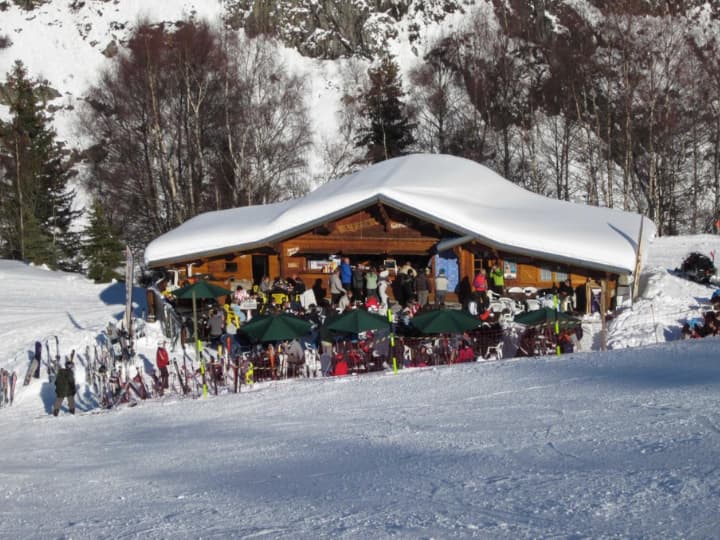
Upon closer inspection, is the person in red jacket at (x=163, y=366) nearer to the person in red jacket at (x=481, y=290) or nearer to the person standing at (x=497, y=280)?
the person in red jacket at (x=481, y=290)

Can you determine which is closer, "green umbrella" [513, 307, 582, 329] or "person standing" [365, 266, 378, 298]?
"green umbrella" [513, 307, 582, 329]

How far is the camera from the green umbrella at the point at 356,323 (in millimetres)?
16875

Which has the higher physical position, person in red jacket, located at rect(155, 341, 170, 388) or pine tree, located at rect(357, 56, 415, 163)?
pine tree, located at rect(357, 56, 415, 163)

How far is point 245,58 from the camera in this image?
42188 millimetres

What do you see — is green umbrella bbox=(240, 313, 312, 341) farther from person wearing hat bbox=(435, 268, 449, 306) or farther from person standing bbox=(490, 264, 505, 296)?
person standing bbox=(490, 264, 505, 296)

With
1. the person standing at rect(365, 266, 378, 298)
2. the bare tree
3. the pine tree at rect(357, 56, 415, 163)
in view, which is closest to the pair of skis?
the person standing at rect(365, 266, 378, 298)

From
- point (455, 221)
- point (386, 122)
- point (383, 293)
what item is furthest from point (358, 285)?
point (386, 122)

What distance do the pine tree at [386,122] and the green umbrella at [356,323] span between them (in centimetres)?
2920


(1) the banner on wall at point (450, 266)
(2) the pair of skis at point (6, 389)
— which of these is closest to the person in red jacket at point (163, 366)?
(2) the pair of skis at point (6, 389)

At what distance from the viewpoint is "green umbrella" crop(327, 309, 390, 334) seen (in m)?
16.9

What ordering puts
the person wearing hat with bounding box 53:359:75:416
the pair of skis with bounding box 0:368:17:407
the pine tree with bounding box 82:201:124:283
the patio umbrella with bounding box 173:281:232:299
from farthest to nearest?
the pine tree with bounding box 82:201:124:283 < the patio umbrella with bounding box 173:281:232:299 < the pair of skis with bounding box 0:368:17:407 < the person wearing hat with bounding box 53:359:75:416

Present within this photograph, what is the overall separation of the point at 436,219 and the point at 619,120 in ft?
76.0

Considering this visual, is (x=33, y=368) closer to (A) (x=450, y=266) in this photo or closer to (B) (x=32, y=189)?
(A) (x=450, y=266)

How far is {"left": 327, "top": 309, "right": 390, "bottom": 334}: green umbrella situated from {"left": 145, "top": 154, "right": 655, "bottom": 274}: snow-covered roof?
5654mm
